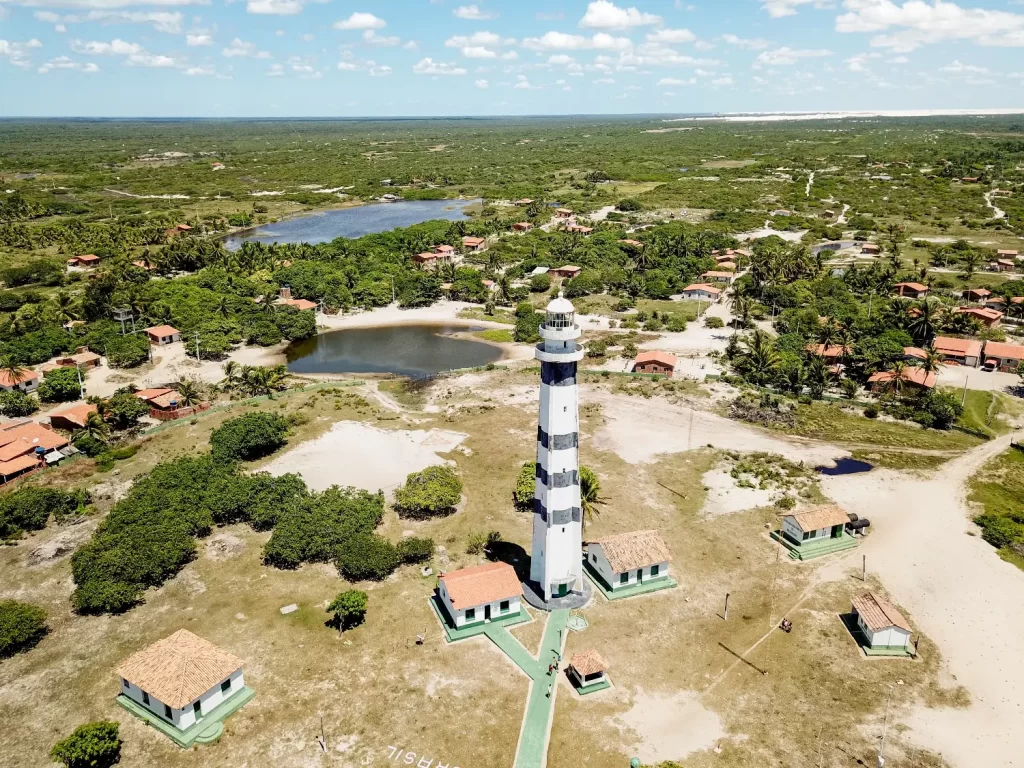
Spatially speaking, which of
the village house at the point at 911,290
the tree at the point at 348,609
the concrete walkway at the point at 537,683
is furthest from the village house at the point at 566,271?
the tree at the point at 348,609

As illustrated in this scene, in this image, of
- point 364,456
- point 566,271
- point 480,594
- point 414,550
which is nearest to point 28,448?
point 364,456

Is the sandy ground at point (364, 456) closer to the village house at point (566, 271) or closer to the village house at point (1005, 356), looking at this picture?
the village house at point (566, 271)

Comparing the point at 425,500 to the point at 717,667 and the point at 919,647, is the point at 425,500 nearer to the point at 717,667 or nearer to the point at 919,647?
the point at 717,667

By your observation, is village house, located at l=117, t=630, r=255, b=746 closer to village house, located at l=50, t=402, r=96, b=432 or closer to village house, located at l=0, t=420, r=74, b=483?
village house, located at l=0, t=420, r=74, b=483

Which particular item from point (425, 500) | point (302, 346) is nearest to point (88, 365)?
point (302, 346)

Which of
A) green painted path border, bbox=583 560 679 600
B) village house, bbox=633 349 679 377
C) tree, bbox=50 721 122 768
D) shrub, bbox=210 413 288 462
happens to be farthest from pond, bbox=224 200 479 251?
tree, bbox=50 721 122 768
